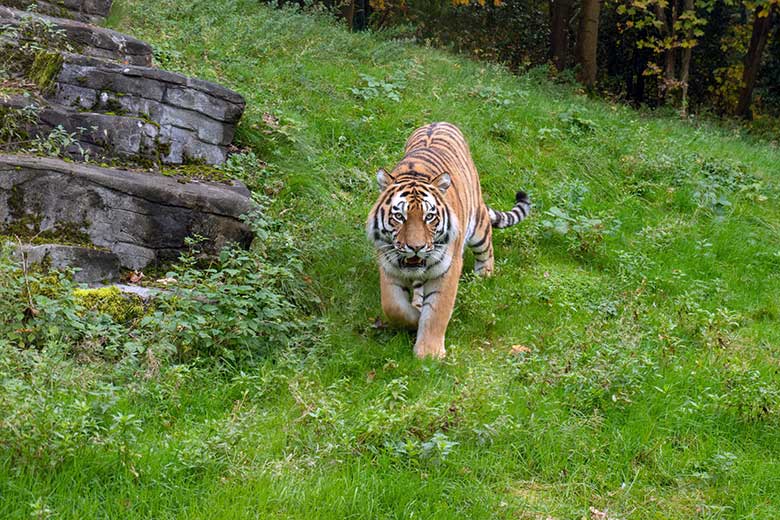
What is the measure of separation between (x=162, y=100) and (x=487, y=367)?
3912 millimetres

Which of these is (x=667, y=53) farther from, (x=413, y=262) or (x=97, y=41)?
(x=413, y=262)

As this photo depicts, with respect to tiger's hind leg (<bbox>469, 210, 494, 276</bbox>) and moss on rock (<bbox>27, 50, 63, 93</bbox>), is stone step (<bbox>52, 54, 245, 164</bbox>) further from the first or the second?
tiger's hind leg (<bbox>469, 210, 494, 276</bbox>)

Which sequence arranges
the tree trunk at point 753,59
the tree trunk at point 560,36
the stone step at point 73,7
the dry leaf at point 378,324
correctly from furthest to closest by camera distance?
the tree trunk at point 560,36, the tree trunk at point 753,59, the stone step at point 73,7, the dry leaf at point 378,324

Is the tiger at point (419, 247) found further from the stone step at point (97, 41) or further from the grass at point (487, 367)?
the stone step at point (97, 41)

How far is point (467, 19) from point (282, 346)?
1853 centimetres

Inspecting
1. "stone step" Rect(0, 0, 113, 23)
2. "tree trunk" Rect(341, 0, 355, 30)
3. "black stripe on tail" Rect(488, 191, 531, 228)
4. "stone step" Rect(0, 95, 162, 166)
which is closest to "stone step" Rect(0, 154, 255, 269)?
"stone step" Rect(0, 95, 162, 166)

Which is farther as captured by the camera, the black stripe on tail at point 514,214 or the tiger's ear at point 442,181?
the black stripe on tail at point 514,214

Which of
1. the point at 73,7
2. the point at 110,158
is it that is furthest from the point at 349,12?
the point at 110,158

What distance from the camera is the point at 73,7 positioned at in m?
9.17

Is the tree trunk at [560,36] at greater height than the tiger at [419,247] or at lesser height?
greater

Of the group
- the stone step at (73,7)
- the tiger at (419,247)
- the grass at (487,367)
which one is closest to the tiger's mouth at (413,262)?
the tiger at (419,247)

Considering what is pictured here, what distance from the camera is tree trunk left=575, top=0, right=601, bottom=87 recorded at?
1593 cm

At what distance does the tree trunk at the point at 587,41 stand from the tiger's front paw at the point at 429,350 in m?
12.0

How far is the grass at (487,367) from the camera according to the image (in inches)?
148
